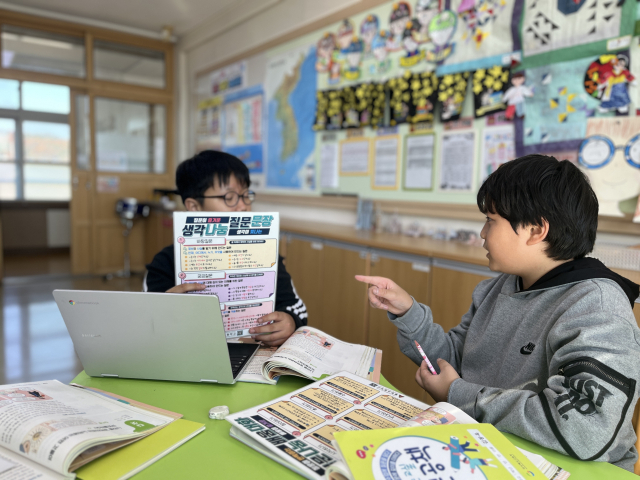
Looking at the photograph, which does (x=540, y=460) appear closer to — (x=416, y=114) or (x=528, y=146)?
(x=528, y=146)

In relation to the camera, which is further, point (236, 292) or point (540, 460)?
point (236, 292)

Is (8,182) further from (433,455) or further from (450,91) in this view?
(433,455)

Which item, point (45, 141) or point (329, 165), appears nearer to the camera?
point (329, 165)

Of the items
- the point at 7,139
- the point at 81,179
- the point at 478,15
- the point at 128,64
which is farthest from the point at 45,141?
the point at 478,15

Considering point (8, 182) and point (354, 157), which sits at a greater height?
point (354, 157)

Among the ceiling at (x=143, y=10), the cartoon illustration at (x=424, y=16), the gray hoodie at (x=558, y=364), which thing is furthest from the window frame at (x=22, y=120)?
the gray hoodie at (x=558, y=364)

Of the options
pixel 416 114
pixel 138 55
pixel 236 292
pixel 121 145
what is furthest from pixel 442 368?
pixel 138 55

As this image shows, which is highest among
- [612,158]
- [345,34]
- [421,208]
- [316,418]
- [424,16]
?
[345,34]

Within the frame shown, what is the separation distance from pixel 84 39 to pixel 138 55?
0.63m

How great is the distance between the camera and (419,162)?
283 cm

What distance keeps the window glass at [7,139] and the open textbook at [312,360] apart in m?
6.08

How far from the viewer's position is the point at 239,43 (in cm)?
472

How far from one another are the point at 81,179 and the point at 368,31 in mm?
4128

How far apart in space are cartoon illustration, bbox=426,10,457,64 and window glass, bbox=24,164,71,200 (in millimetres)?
5954
